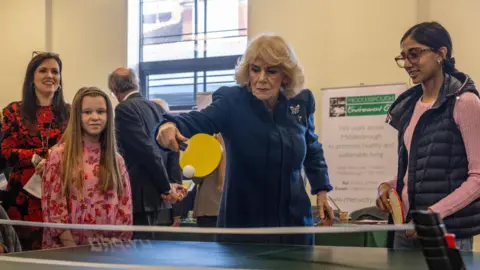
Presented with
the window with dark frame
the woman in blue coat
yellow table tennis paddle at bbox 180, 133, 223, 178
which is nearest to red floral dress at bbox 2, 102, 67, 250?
yellow table tennis paddle at bbox 180, 133, 223, 178

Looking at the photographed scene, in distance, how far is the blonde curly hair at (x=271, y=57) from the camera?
218cm

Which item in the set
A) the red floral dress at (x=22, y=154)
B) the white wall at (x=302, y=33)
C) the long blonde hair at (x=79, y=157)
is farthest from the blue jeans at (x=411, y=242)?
the white wall at (x=302, y=33)

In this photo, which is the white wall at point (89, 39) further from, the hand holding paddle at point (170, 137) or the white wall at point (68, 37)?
the hand holding paddle at point (170, 137)

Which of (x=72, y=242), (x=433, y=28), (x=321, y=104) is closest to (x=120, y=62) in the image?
(x=321, y=104)

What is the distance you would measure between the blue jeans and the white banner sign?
3.48m

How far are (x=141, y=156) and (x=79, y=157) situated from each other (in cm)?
78

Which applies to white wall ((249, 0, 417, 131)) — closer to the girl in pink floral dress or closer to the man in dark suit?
the man in dark suit

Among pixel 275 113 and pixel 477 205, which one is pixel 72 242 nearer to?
pixel 275 113

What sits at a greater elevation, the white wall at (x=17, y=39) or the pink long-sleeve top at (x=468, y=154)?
the white wall at (x=17, y=39)

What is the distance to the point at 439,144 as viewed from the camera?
6.50 feet

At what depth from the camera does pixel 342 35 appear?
5.94 m

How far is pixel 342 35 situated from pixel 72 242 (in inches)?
166

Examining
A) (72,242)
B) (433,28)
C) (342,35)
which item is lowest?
(72,242)

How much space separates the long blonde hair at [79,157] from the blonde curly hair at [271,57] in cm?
69
